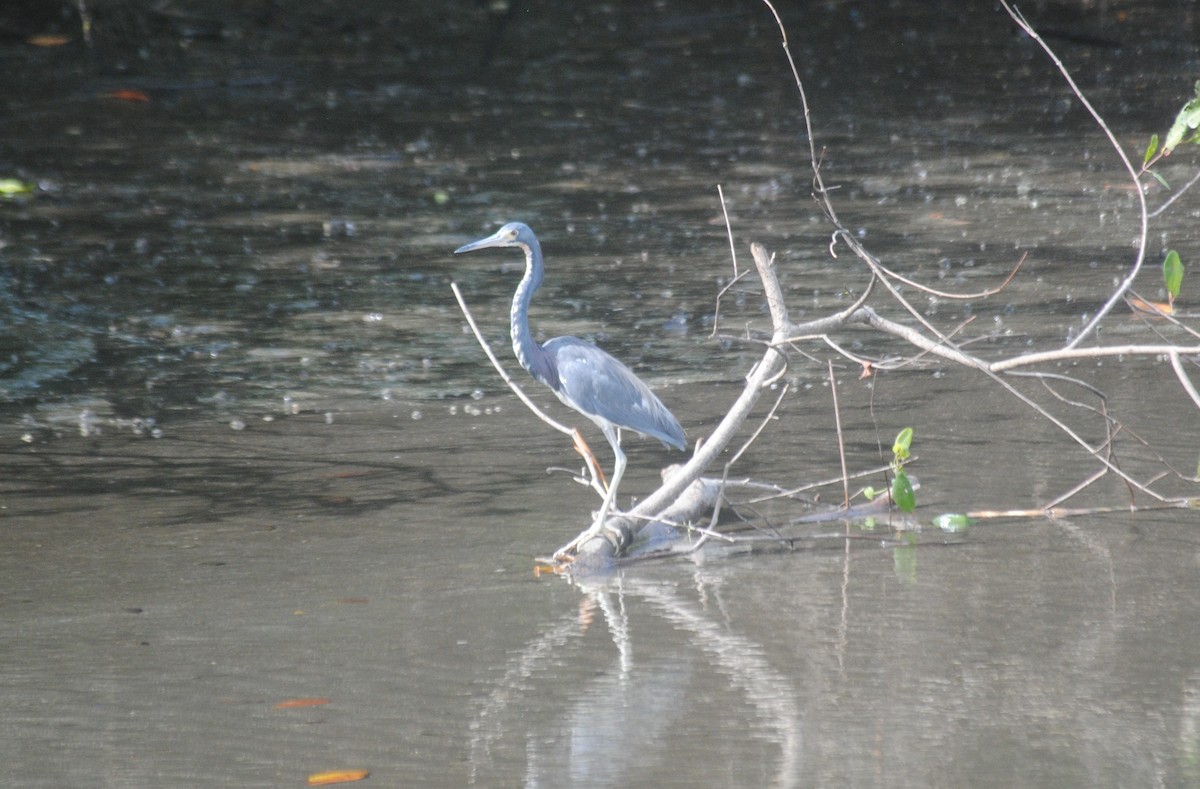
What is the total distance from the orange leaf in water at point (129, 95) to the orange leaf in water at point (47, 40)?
2.13m

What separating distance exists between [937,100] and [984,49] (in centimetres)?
260

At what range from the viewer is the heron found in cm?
541

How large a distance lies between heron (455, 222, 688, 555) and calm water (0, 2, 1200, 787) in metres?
0.35

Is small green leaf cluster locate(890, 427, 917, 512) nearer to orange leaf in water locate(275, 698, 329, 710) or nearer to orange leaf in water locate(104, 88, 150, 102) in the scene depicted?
orange leaf in water locate(275, 698, 329, 710)

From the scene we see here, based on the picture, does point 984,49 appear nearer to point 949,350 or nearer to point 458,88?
point 458,88

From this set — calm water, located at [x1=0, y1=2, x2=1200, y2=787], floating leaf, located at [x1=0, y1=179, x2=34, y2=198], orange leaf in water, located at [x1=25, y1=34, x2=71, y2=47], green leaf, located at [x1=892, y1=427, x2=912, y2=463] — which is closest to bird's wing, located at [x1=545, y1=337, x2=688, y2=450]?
calm water, located at [x1=0, y1=2, x2=1200, y2=787]

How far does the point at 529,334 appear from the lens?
17.5 feet

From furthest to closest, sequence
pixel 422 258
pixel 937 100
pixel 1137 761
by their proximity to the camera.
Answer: pixel 937 100, pixel 422 258, pixel 1137 761

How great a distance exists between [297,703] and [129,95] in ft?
34.9

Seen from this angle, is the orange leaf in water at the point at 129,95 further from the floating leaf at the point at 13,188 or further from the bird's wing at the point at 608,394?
the bird's wing at the point at 608,394

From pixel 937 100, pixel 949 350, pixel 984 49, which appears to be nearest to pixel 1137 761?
pixel 949 350

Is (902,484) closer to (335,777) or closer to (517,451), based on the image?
(517,451)

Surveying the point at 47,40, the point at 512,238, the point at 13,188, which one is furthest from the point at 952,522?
the point at 47,40

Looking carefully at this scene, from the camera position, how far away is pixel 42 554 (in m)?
5.17
